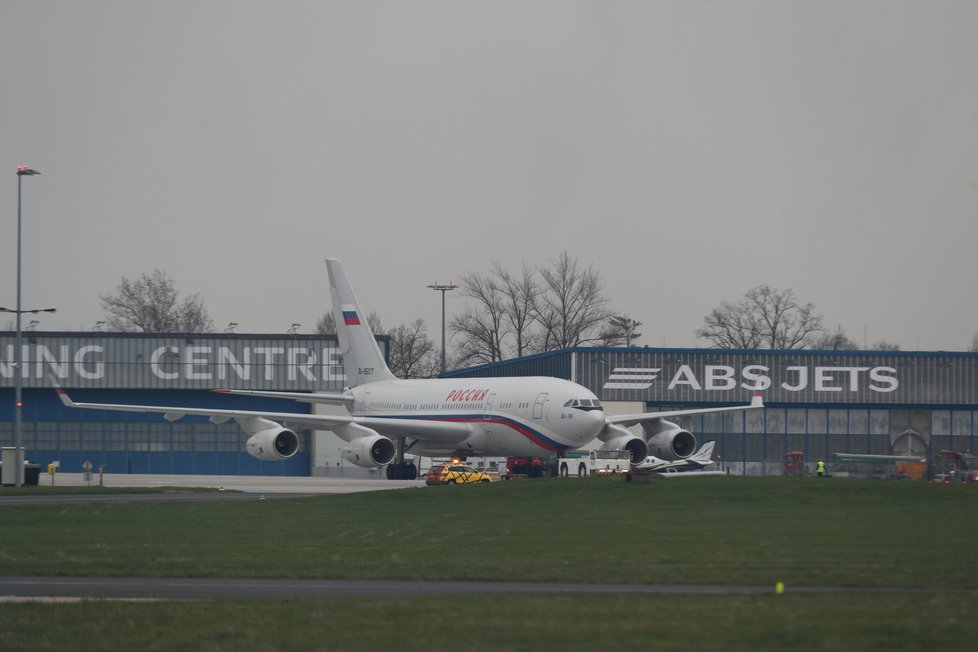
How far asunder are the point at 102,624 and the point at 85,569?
7.24 meters

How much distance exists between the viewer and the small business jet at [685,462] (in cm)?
6756

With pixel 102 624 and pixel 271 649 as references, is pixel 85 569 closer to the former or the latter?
pixel 102 624

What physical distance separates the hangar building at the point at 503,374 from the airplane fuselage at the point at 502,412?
62.8 feet

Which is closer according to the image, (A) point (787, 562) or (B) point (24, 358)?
(A) point (787, 562)

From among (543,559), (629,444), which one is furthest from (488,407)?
(543,559)

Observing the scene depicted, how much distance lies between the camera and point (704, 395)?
79.0m

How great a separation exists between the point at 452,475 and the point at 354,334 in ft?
40.8

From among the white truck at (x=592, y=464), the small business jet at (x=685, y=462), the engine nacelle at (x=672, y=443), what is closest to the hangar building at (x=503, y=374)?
the small business jet at (x=685, y=462)

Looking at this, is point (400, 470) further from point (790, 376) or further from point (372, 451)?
point (790, 376)

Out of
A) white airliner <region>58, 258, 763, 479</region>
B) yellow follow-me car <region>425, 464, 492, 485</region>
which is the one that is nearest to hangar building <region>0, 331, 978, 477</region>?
white airliner <region>58, 258, 763, 479</region>

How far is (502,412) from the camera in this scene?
2158 inches

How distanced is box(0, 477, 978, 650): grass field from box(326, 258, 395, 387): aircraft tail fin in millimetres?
22818

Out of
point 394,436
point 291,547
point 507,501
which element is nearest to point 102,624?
point 291,547

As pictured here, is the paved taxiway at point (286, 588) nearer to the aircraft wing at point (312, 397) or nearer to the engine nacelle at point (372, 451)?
the engine nacelle at point (372, 451)
